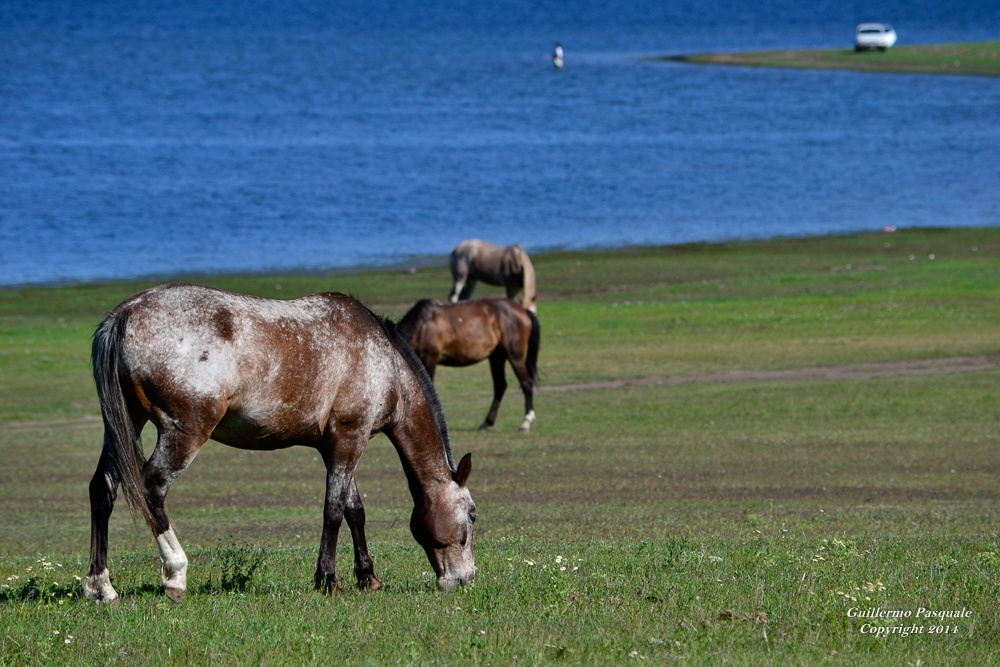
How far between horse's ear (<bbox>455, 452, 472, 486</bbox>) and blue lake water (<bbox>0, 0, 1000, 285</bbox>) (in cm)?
2876

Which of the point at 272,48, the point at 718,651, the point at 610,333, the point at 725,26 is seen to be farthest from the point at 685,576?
→ the point at 725,26

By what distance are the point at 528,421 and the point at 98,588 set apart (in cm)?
1056

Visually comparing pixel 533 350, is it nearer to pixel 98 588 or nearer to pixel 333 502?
pixel 333 502

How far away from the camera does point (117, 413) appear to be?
24.3ft

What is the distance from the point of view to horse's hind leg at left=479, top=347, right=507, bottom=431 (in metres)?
18.0

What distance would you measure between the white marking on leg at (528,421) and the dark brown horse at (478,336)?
0.16 metres

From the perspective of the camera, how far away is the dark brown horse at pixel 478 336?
18656 millimetres

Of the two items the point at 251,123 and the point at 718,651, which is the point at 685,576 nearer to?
the point at 718,651

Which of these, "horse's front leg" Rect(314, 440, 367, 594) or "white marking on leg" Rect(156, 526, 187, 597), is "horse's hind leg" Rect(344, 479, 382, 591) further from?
"white marking on leg" Rect(156, 526, 187, 597)

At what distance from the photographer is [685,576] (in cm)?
793

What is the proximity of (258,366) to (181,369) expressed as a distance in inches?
20.4

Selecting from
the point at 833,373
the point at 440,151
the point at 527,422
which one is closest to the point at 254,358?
the point at 527,422

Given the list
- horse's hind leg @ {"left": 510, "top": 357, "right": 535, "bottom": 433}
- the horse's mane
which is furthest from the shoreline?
the horse's mane

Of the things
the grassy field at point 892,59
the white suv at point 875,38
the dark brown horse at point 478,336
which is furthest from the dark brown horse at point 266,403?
the white suv at point 875,38
